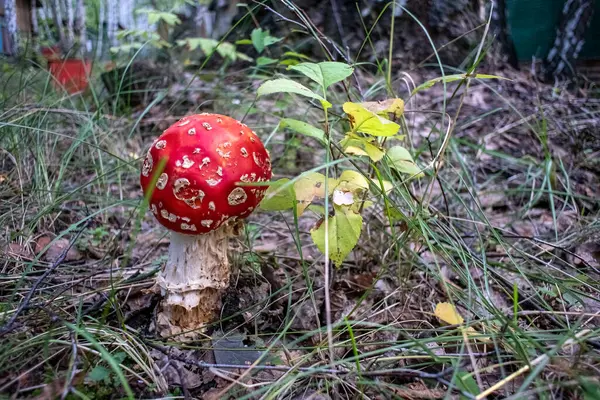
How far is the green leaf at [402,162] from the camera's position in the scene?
1.59 m

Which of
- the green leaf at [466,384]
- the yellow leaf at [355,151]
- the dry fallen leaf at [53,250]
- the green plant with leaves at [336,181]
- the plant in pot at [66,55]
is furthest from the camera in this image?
the plant in pot at [66,55]

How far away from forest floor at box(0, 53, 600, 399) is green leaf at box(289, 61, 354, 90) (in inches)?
11.2

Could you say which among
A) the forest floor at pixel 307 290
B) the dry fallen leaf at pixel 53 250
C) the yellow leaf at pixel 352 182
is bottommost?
the dry fallen leaf at pixel 53 250

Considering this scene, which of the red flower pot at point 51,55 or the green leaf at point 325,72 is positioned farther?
the red flower pot at point 51,55

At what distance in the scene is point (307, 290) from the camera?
6.02ft

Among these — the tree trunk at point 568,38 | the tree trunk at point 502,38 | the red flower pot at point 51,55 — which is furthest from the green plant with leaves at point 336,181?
the tree trunk at point 568,38

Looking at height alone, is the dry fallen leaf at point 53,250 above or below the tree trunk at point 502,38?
below

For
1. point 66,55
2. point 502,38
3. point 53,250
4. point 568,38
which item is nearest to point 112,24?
point 66,55

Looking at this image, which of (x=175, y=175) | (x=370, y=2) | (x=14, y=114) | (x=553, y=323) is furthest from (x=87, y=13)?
(x=553, y=323)

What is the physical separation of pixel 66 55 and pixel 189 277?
7.29 feet

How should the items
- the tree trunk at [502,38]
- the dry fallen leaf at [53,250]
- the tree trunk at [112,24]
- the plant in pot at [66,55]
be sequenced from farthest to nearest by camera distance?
the tree trunk at [112,24] < the tree trunk at [502,38] < the plant in pot at [66,55] < the dry fallen leaf at [53,250]

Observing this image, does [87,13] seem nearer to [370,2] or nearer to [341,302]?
[370,2]

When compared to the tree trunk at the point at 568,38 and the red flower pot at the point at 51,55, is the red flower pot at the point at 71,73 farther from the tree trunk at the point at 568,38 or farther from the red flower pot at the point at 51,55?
the tree trunk at the point at 568,38

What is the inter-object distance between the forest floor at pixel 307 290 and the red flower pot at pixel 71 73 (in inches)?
7.5
